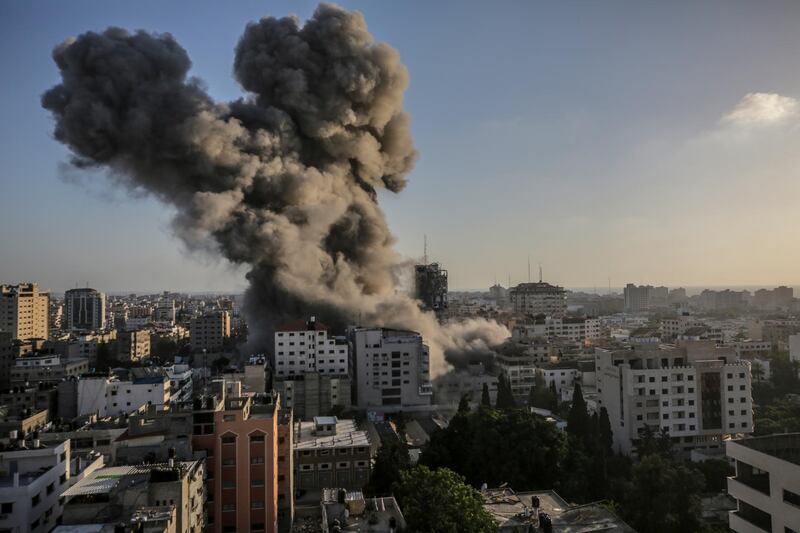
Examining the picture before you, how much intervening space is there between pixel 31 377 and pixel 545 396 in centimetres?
2590

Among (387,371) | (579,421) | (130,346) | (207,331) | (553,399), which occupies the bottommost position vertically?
(553,399)

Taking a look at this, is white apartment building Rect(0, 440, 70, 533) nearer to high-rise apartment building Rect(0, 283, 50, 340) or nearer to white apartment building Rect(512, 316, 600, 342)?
white apartment building Rect(512, 316, 600, 342)

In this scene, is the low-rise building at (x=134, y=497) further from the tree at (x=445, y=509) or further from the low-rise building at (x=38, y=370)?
the low-rise building at (x=38, y=370)

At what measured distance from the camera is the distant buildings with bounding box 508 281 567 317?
264 feet

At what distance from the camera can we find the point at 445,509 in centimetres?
1107

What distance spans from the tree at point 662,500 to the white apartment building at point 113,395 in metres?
18.1

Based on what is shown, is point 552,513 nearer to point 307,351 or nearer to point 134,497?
point 134,497

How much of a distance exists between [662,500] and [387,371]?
1822cm

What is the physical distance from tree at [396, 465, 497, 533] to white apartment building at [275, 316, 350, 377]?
1969cm

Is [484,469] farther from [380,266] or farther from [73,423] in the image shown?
[380,266]

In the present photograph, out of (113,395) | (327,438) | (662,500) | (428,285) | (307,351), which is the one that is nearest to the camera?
(662,500)

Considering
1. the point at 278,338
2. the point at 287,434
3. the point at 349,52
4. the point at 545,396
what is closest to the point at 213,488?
the point at 287,434

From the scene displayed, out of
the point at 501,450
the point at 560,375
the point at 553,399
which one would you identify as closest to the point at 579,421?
the point at 501,450

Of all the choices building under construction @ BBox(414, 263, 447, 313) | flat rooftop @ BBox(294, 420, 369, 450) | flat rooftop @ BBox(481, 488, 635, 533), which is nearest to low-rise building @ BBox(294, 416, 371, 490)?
flat rooftop @ BBox(294, 420, 369, 450)
